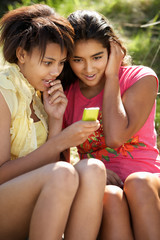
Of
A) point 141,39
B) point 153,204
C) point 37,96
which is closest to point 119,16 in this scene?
point 141,39

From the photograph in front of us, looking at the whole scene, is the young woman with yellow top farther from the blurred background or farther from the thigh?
the blurred background

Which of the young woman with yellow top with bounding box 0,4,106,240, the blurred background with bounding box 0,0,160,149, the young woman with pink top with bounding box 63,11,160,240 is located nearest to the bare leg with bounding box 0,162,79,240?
the young woman with yellow top with bounding box 0,4,106,240

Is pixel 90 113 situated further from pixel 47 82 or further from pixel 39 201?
pixel 39 201

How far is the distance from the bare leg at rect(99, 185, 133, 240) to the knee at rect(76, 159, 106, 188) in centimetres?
24

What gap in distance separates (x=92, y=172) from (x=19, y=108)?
2.17 ft

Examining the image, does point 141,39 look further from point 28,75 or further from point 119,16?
point 28,75

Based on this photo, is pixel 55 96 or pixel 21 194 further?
pixel 55 96

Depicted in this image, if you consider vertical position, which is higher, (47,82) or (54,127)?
(47,82)

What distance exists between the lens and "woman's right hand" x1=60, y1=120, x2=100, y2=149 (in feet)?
7.70

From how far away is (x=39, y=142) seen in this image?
8.87 feet

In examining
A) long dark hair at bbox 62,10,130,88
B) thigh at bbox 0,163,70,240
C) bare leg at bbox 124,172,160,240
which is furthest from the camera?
long dark hair at bbox 62,10,130,88

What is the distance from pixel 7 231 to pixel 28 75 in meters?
1.03

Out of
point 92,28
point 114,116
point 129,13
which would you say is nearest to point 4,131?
point 114,116

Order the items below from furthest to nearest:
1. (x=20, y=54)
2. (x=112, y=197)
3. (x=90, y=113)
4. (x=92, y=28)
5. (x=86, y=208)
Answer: (x=92, y=28)
(x=20, y=54)
(x=112, y=197)
(x=90, y=113)
(x=86, y=208)
